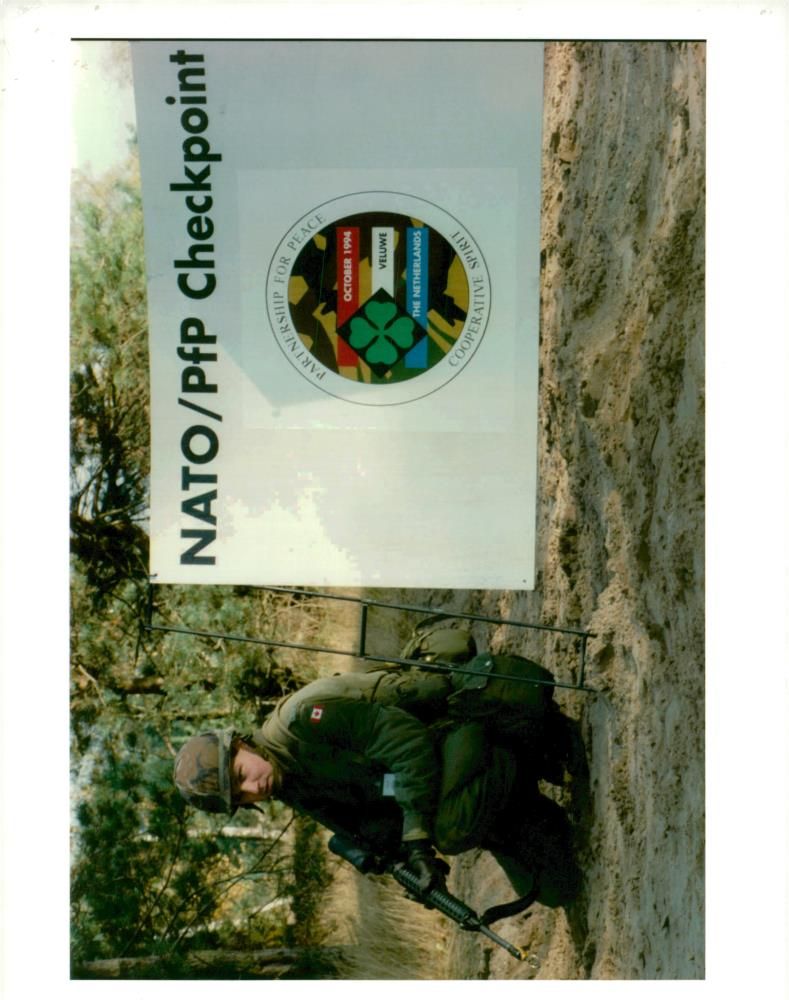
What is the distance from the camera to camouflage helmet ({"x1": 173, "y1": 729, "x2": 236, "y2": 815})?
324cm

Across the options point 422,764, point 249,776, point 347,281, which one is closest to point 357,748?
point 422,764

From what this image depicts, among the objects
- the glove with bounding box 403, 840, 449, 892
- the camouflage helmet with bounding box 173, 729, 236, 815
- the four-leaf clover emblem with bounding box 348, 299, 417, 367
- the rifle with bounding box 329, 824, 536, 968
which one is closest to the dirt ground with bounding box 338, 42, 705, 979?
the rifle with bounding box 329, 824, 536, 968

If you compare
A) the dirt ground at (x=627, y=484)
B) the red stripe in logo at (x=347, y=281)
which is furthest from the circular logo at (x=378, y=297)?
the dirt ground at (x=627, y=484)

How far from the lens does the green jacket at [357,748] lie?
3148 millimetres

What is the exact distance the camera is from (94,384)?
14.4 feet

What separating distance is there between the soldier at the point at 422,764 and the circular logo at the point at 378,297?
837 mm

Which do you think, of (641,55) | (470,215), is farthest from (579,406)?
(641,55)

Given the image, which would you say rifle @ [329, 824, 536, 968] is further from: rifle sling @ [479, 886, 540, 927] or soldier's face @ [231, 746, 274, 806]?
soldier's face @ [231, 746, 274, 806]

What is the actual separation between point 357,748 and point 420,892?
0.41m

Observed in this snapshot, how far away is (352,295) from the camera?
2990 mm

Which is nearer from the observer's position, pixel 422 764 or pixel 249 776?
pixel 422 764

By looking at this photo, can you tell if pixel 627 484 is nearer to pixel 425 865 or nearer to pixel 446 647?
pixel 446 647
